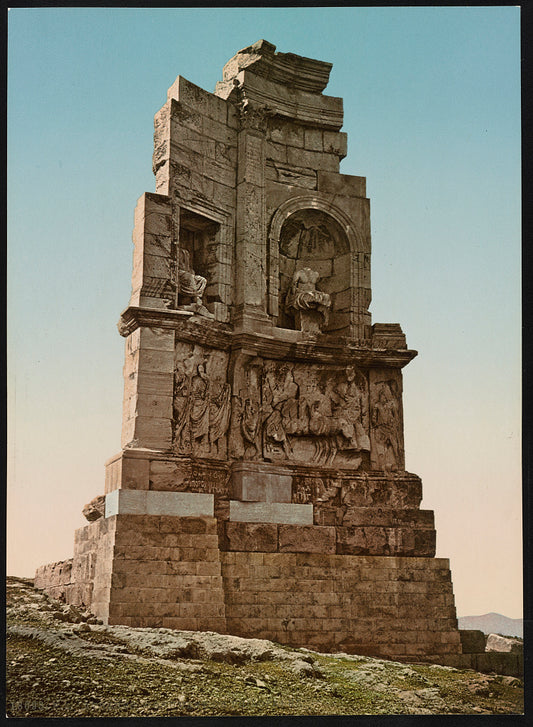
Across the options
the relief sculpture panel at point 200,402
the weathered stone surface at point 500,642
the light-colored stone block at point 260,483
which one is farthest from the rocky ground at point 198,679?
the weathered stone surface at point 500,642

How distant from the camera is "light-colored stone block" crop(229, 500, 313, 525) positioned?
16859 millimetres

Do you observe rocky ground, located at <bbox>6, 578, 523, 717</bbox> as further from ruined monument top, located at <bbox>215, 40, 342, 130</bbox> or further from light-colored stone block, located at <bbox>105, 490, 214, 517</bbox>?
ruined monument top, located at <bbox>215, 40, 342, 130</bbox>

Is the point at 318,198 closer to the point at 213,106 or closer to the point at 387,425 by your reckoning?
the point at 213,106

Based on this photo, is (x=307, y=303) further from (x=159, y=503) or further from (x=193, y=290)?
(x=159, y=503)

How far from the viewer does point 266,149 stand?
62.3ft

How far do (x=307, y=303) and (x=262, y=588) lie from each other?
198 inches

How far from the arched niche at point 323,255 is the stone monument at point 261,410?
3cm

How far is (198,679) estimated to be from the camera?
13.5 meters

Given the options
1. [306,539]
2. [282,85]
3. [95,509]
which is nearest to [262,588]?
[306,539]

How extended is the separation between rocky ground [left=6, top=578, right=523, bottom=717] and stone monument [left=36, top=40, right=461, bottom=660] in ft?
2.89

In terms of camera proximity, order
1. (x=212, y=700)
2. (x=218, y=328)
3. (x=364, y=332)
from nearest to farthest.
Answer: (x=212, y=700), (x=218, y=328), (x=364, y=332)

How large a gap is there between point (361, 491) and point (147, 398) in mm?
3875

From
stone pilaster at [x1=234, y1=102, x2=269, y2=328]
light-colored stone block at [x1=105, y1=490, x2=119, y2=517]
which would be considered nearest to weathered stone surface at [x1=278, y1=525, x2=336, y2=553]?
light-colored stone block at [x1=105, y1=490, x2=119, y2=517]
